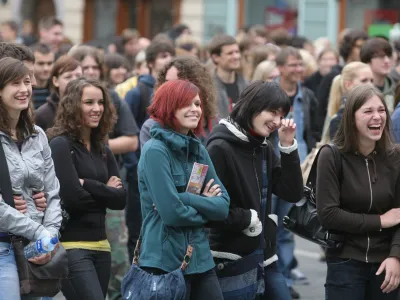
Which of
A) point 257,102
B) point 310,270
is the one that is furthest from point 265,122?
point 310,270

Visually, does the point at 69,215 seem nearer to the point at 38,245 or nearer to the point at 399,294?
the point at 38,245

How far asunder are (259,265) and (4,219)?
1.61 m

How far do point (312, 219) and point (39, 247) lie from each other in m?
1.70

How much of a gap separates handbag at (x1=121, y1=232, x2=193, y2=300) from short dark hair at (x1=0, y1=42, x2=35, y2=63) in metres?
1.82

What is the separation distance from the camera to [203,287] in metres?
5.68

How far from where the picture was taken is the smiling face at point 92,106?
267 inches

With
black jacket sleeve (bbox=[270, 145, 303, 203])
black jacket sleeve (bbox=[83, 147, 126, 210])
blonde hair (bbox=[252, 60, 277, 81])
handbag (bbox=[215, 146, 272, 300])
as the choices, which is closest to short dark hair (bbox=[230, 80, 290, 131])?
black jacket sleeve (bbox=[270, 145, 303, 203])

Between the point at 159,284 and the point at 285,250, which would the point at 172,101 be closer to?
the point at 159,284

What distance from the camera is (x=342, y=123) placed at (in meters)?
6.08

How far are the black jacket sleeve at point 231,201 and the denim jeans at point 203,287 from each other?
358 millimetres

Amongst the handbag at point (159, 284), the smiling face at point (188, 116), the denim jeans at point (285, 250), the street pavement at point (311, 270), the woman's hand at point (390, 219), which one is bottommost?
the street pavement at point (311, 270)

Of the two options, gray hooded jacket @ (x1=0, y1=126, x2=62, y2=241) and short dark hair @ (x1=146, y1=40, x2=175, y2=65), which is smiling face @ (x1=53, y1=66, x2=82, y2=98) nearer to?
short dark hair @ (x1=146, y1=40, x2=175, y2=65)

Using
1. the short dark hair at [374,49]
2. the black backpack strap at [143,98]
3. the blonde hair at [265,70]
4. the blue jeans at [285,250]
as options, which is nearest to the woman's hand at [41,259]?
the black backpack strap at [143,98]

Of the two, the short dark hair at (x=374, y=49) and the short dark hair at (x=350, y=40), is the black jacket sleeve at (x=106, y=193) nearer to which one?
the short dark hair at (x=374, y=49)
